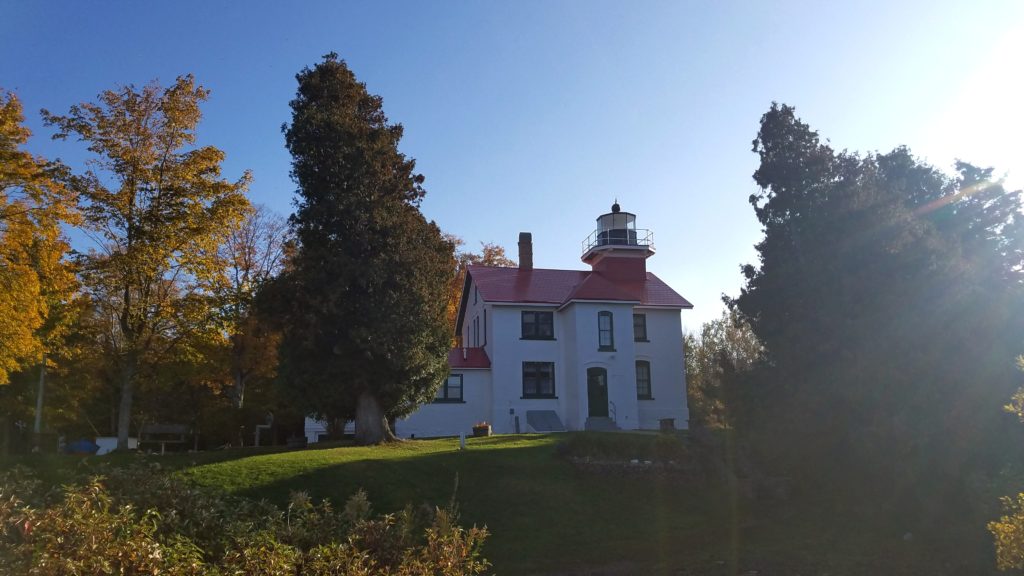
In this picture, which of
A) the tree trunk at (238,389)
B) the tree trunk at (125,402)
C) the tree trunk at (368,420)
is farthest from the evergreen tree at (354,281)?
the tree trunk at (238,389)

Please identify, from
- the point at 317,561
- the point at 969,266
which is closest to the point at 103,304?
the point at 317,561

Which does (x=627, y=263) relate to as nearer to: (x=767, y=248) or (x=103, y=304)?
(x=767, y=248)

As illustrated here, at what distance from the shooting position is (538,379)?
33.5 metres

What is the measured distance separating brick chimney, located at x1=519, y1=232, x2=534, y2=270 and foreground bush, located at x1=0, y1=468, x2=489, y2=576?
100ft

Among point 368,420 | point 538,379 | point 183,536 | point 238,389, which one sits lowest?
point 183,536

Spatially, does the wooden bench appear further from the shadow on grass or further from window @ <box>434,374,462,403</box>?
the shadow on grass

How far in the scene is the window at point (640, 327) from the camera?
3444cm

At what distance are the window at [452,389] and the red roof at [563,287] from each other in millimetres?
→ 3708

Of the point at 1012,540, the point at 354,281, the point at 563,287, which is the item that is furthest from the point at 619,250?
the point at 1012,540

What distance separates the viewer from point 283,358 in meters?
22.2

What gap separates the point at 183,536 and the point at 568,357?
92.4 ft

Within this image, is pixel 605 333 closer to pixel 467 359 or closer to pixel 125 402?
pixel 467 359

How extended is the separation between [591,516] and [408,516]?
10.8 meters

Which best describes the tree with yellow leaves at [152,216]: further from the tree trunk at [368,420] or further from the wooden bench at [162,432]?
the wooden bench at [162,432]
